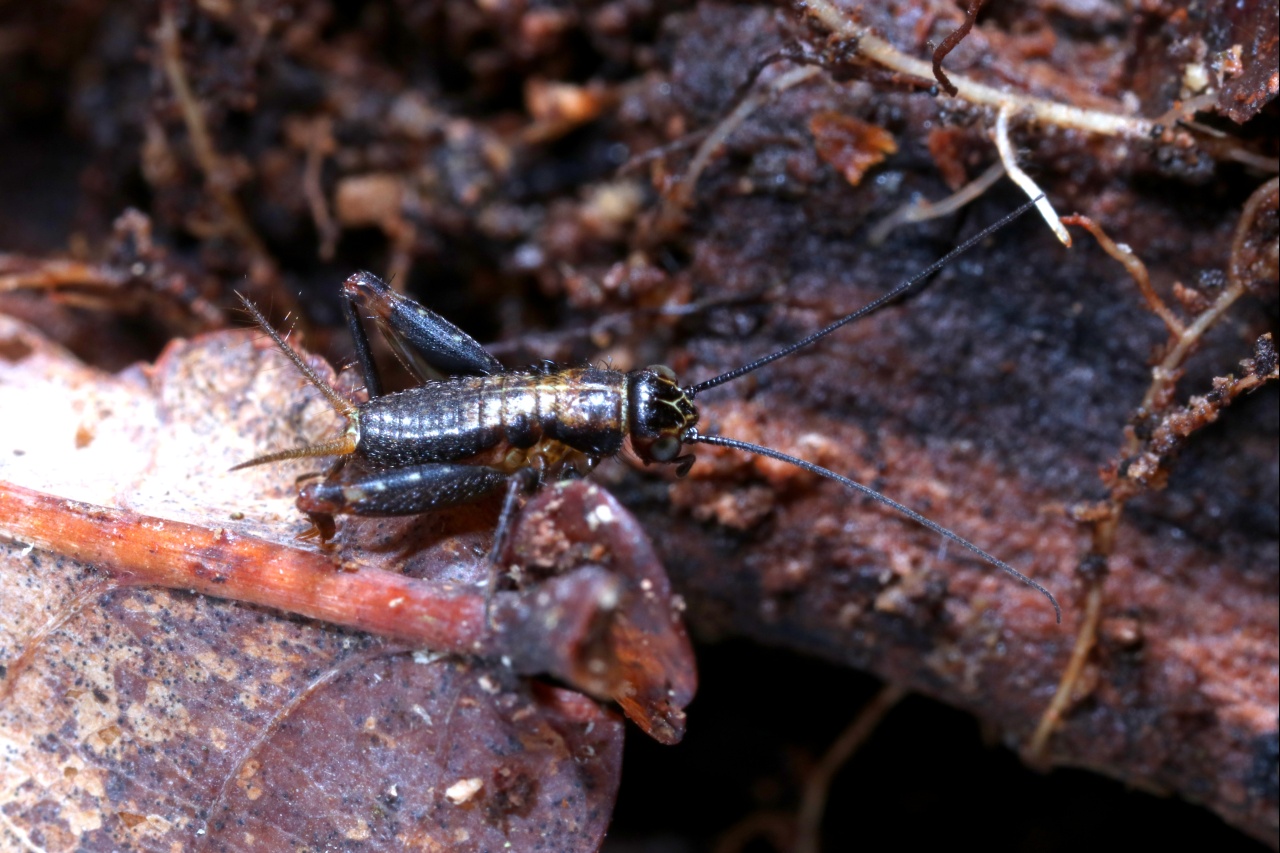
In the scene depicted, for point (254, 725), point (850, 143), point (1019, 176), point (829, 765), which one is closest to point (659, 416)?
point (850, 143)

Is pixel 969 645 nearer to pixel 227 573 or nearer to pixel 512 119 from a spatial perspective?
pixel 227 573

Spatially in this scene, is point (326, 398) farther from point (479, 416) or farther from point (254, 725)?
point (254, 725)

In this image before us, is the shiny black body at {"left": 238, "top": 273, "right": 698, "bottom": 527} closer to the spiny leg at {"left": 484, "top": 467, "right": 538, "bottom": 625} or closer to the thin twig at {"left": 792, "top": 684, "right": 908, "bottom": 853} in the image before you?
the spiny leg at {"left": 484, "top": 467, "right": 538, "bottom": 625}

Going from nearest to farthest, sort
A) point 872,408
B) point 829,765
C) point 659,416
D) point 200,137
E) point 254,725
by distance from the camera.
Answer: point 254,725 < point 659,416 < point 872,408 < point 829,765 < point 200,137

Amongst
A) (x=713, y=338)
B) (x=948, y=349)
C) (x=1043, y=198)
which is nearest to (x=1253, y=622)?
(x=948, y=349)

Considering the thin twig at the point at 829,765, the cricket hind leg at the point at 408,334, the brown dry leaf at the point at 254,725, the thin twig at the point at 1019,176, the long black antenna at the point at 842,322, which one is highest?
the thin twig at the point at 1019,176

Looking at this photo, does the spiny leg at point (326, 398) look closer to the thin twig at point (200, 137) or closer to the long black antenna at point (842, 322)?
the long black antenna at point (842, 322)

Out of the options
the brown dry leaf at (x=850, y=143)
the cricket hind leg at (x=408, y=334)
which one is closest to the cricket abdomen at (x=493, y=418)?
the cricket hind leg at (x=408, y=334)
